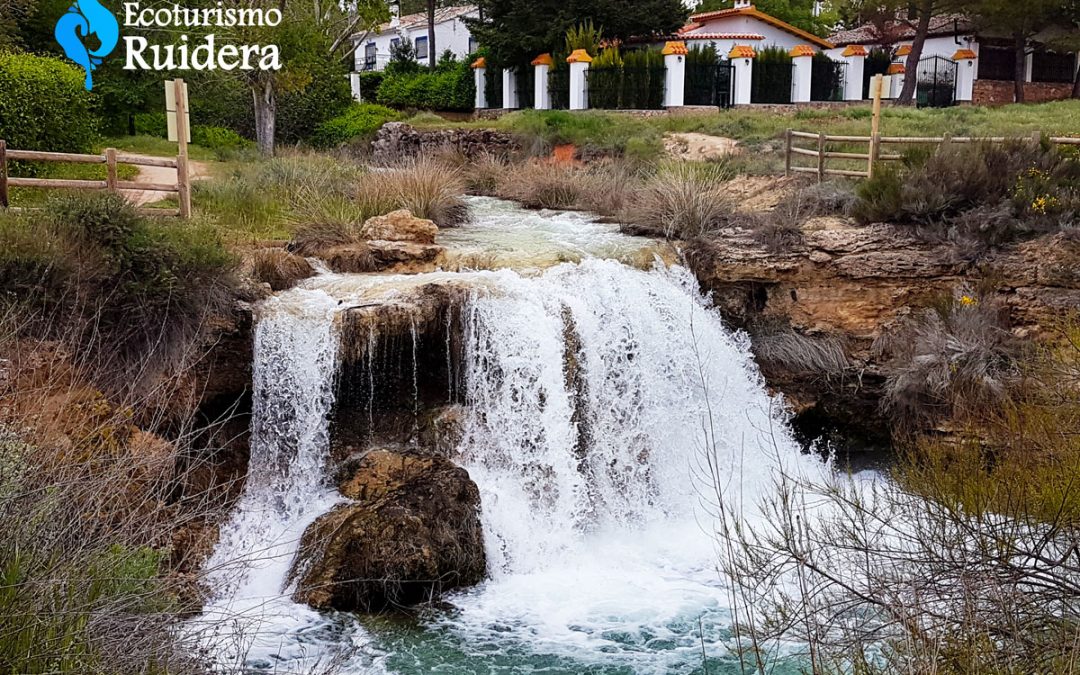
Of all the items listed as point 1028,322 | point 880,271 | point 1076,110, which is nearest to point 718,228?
point 880,271

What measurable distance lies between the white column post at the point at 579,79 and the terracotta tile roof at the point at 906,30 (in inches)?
528

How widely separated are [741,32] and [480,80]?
378 inches

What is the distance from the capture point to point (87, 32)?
2531 cm

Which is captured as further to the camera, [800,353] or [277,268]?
[800,353]

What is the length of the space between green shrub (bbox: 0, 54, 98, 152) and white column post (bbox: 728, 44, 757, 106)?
771 inches

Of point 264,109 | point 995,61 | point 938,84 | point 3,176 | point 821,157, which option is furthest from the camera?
point 995,61

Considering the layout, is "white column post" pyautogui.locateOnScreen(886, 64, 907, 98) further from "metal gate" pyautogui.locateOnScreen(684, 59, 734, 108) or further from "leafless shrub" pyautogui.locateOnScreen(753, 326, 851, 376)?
"leafless shrub" pyautogui.locateOnScreen(753, 326, 851, 376)

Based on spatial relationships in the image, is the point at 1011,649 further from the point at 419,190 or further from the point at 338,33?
the point at 338,33

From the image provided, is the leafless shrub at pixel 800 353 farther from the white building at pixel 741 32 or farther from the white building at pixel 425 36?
the white building at pixel 425 36

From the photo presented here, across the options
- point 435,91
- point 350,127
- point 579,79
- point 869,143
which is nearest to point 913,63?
point 579,79

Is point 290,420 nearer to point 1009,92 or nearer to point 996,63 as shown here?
point 1009,92

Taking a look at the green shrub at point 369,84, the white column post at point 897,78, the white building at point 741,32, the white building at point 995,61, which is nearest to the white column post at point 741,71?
the white building at point 741,32

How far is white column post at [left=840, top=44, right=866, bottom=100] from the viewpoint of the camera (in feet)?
110

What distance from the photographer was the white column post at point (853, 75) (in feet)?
110
